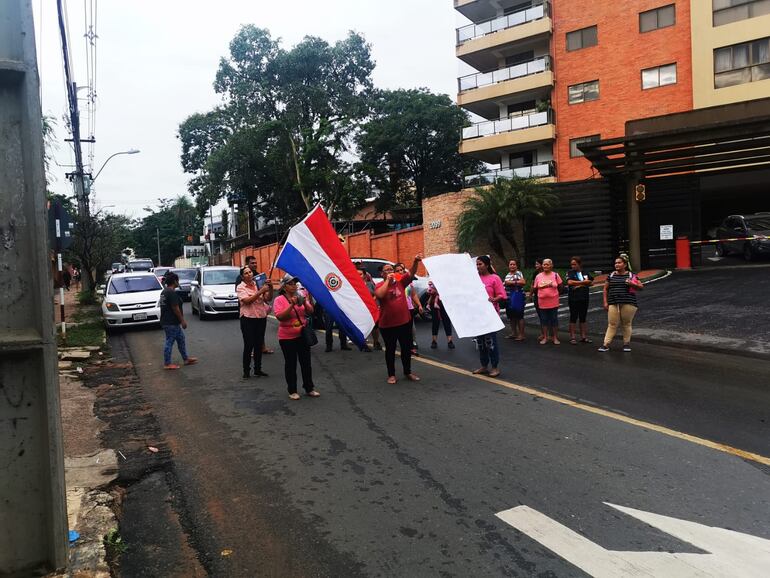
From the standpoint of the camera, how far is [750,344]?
33.1ft

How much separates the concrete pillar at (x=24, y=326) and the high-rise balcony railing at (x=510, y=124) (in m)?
30.9

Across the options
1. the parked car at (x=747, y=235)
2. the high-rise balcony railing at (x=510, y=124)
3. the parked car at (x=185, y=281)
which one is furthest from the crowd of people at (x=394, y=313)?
the high-rise balcony railing at (x=510, y=124)

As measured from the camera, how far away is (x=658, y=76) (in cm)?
2833

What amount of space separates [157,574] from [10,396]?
140cm

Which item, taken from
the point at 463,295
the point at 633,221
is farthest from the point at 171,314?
the point at 633,221

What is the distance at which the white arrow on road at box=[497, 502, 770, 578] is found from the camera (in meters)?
3.21

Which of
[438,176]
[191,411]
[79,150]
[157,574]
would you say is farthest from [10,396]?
[438,176]

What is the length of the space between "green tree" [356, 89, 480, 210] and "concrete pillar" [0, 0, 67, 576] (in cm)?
3983

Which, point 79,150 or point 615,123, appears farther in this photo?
point 615,123

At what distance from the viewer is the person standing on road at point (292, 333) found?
7574mm

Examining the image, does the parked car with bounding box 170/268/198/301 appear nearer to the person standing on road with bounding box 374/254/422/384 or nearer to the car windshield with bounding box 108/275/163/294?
the car windshield with bounding box 108/275/163/294

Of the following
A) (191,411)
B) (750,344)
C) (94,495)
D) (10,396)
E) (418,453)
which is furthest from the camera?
(750,344)

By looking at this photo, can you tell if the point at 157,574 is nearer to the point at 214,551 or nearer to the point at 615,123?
the point at 214,551

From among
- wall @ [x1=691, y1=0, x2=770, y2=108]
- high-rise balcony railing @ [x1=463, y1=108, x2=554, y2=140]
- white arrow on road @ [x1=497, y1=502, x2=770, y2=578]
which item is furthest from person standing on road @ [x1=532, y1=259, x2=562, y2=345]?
high-rise balcony railing @ [x1=463, y1=108, x2=554, y2=140]
